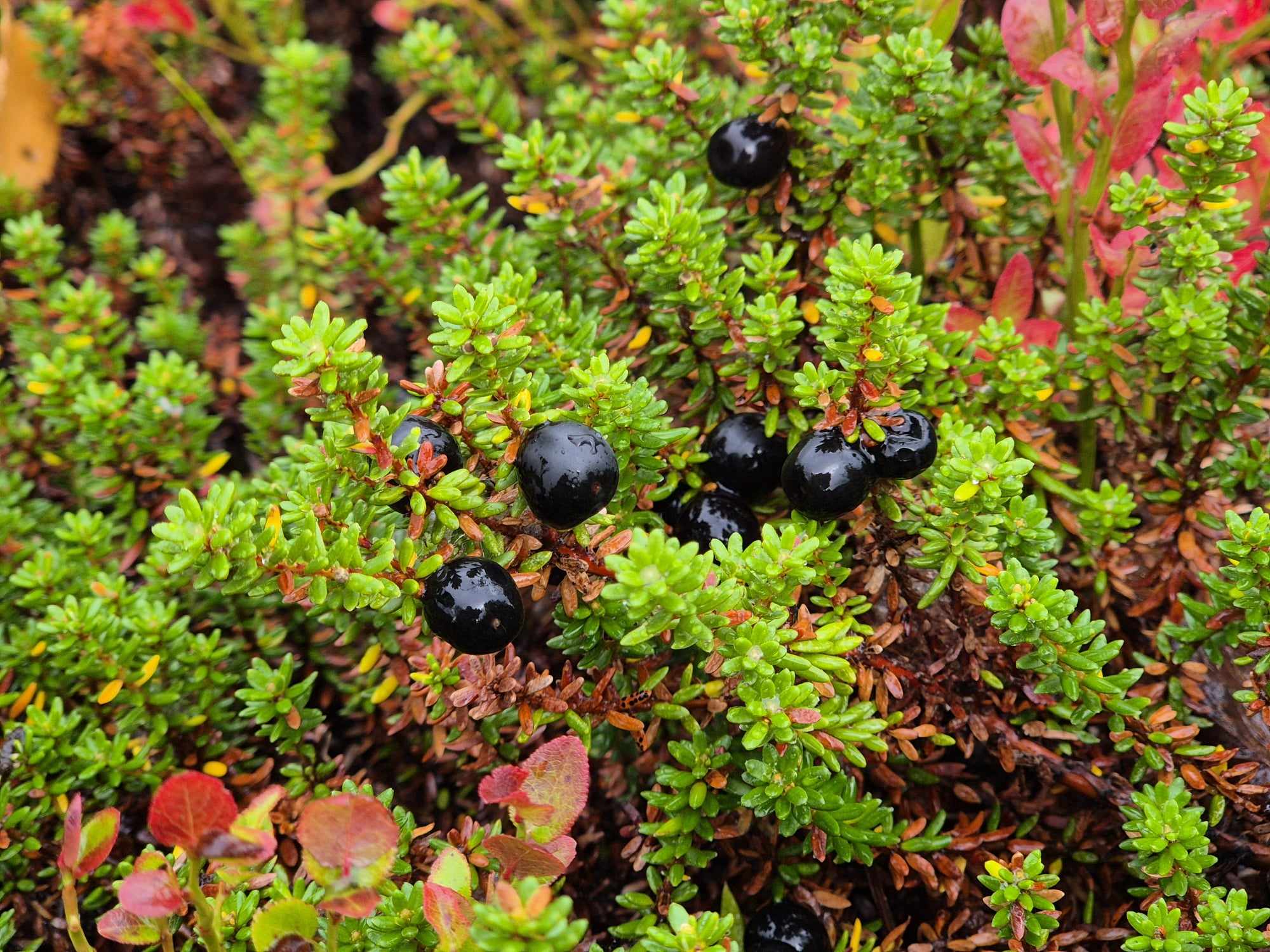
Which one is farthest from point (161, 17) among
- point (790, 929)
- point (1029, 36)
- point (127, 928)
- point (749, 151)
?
point (790, 929)

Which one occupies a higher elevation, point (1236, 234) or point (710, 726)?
point (1236, 234)

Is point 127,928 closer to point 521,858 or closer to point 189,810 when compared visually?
point 189,810

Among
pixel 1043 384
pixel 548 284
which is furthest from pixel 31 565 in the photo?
pixel 1043 384

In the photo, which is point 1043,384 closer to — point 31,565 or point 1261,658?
point 1261,658

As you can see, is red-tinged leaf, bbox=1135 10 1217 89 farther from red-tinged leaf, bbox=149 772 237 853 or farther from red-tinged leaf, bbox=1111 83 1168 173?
red-tinged leaf, bbox=149 772 237 853

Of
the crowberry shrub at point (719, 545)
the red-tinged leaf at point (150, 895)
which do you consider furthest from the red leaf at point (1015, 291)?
the red-tinged leaf at point (150, 895)

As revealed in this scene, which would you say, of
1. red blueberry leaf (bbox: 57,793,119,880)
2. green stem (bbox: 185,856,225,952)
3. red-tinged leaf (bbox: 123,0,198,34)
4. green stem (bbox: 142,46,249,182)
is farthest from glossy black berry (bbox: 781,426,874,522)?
red-tinged leaf (bbox: 123,0,198,34)
